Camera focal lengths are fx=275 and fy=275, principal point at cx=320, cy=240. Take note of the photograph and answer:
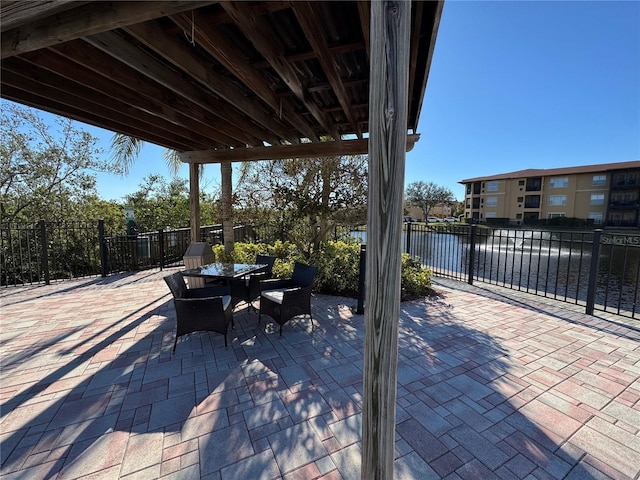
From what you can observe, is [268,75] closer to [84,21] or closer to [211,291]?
[84,21]

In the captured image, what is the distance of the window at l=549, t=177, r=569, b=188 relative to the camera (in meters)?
33.9

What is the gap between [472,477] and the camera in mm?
1623

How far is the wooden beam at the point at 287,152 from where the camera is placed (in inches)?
179

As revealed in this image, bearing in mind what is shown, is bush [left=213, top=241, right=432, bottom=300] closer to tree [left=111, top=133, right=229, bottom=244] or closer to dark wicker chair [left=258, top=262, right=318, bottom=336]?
tree [left=111, top=133, right=229, bottom=244]

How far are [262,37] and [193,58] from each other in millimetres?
851

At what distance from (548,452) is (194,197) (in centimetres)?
632

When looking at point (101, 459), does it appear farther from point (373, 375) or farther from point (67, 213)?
point (67, 213)

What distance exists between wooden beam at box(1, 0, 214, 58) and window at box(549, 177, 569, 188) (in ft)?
148

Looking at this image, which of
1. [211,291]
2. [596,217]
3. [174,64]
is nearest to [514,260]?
[211,291]

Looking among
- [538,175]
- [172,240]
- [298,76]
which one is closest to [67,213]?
[172,240]

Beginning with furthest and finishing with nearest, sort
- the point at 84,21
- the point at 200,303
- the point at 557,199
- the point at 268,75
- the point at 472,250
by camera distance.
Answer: the point at 557,199 → the point at 472,250 → the point at 268,75 → the point at 200,303 → the point at 84,21

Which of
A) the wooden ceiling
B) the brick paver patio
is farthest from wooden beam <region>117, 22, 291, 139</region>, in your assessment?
the brick paver patio

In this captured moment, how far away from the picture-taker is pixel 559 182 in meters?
34.5

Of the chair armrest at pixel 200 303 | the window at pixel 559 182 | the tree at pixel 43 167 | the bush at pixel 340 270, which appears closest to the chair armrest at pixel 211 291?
the chair armrest at pixel 200 303
